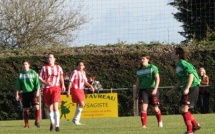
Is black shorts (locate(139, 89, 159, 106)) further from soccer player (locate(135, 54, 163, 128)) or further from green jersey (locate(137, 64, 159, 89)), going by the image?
green jersey (locate(137, 64, 159, 89))

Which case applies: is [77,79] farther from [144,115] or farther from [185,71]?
[185,71]

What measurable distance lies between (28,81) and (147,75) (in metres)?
3.78

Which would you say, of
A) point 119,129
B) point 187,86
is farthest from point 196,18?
point 187,86

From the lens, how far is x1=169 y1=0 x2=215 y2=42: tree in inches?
1451

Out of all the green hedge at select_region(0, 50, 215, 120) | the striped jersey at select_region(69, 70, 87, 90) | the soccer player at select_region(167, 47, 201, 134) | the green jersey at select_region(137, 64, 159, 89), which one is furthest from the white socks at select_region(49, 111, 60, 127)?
the green hedge at select_region(0, 50, 215, 120)

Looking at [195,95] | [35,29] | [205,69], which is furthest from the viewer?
[35,29]

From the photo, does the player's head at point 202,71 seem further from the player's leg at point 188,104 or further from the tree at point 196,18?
the player's leg at point 188,104

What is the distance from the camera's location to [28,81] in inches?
835

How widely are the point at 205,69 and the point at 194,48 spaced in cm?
123

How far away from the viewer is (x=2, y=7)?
44.0m

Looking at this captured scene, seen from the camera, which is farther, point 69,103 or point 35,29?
point 35,29

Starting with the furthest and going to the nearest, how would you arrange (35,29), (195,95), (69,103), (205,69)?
(35,29)
(205,69)
(69,103)
(195,95)

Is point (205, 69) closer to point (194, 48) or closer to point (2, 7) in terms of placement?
point (194, 48)

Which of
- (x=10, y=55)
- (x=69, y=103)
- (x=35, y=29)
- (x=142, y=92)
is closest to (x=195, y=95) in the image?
(x=142, y=92)
